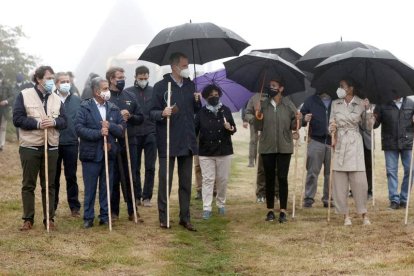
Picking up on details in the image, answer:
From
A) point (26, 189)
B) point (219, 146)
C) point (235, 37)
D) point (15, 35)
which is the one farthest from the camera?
point (15, 35)

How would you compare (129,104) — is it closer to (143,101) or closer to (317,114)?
(143,101)

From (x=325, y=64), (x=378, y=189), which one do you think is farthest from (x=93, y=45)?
(x=325, y=64)

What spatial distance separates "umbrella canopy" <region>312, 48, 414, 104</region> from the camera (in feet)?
31.9

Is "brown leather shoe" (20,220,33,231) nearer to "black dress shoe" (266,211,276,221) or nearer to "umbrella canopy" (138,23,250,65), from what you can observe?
"umbrella canopy" (138,23,250,65)

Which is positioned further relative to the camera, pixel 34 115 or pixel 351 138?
pixel 351 138

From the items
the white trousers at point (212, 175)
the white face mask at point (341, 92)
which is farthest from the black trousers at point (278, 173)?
the white face mask at point (341, 92)

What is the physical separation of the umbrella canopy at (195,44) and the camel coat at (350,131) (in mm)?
1781

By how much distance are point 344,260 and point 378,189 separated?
7453mm

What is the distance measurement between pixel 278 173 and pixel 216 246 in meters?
1.98

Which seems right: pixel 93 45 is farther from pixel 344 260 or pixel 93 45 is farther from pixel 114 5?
pixel 344 260

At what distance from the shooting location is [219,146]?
10.7 m

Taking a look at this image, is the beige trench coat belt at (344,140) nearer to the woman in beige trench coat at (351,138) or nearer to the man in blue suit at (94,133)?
the woman in beige trench coat at (351,138)

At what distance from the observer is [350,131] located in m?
9.78

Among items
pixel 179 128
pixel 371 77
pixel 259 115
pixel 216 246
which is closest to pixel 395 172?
pixel 371 77
